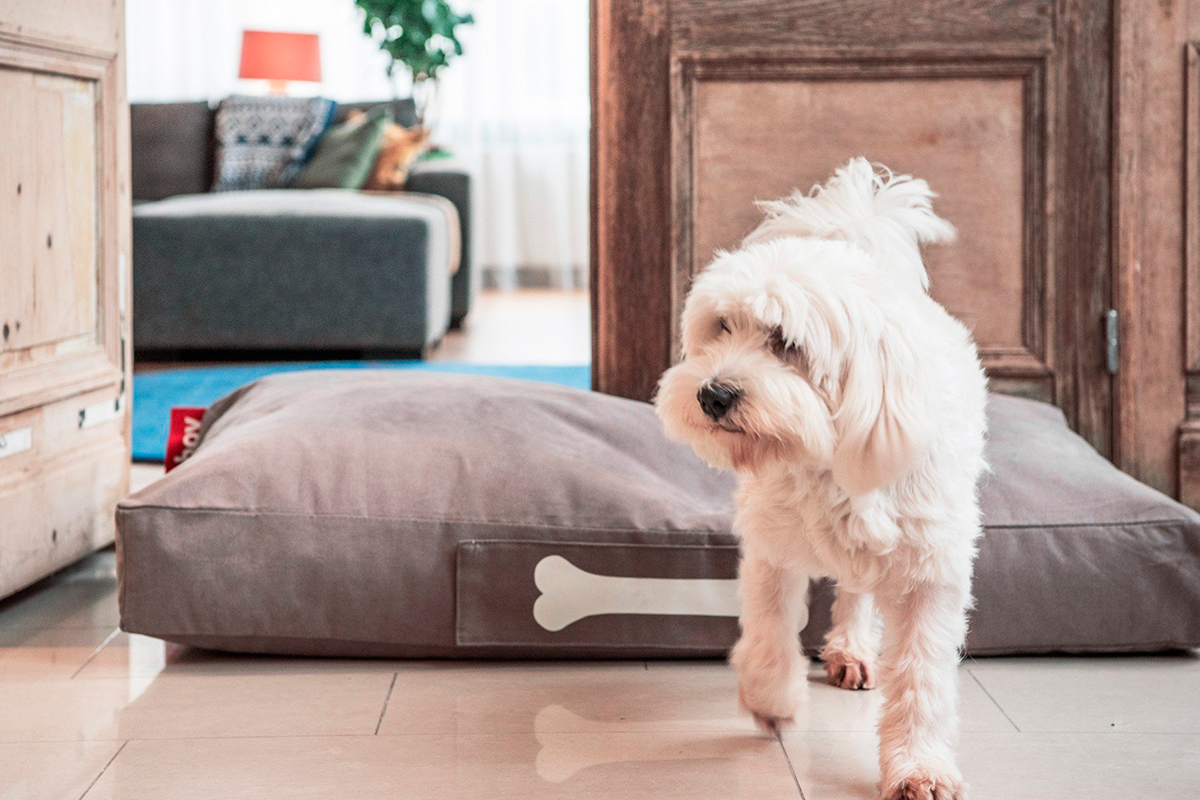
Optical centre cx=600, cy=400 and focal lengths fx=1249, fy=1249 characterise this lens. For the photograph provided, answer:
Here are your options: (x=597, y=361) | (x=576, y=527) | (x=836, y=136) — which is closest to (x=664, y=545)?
(x=576, y=527)

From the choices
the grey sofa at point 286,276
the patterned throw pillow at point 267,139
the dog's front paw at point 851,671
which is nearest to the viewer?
the dog's front paw at point 851,671

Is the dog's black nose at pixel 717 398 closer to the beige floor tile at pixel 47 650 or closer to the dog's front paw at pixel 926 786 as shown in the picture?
the dog's front paw at pixel 926 786

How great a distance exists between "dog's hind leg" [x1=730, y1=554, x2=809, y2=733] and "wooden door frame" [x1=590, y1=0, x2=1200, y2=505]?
42.3 inches

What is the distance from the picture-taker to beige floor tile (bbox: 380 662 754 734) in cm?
165

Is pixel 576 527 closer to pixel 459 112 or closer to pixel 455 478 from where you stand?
pixel 455 478

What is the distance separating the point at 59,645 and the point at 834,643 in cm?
121

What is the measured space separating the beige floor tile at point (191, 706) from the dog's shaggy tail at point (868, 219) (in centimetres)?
87

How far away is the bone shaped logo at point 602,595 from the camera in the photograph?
185 centimetres

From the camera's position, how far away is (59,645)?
6.47 ft

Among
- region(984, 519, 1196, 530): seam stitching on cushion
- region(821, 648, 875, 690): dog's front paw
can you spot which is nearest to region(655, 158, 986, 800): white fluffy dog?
region(821, 648, 875, 690): dog's front paw

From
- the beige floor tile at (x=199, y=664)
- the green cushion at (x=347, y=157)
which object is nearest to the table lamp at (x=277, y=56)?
the green cushion at (x=347, y=157)

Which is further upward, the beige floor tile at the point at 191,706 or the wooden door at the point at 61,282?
the wooden door at the point at 61,282

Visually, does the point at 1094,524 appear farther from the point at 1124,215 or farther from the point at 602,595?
the point at 1124,215

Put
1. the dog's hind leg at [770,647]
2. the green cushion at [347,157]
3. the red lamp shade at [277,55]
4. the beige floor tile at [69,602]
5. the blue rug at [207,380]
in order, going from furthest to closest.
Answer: the red lamp shade at [277,55]
the green cushion at [347,157]
the blue rug at [207,380]
the beige floor tile at [69,602]
the dog's hind leg at [770,647]
